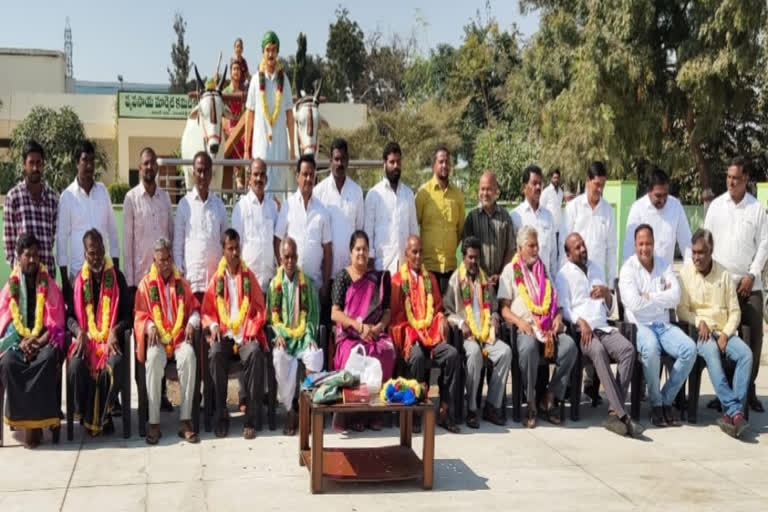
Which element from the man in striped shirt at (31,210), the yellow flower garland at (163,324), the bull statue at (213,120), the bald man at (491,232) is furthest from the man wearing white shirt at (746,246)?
the man in striped shirt at (31,210)

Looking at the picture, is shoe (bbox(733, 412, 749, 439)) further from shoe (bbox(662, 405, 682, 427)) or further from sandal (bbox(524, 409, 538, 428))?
sandal (bbox(524, 409, 538, 428))

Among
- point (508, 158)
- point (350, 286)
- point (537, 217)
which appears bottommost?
point (350, 286)

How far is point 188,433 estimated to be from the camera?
5.83 meters

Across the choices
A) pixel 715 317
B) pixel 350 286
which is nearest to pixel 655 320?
pixel 715 317

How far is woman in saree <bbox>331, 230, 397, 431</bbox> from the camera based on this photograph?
20.2 feet

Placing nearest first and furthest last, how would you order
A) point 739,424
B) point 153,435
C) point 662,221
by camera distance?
point 153,435
point 739,424
point 662,221

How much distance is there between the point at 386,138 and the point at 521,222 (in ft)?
75.2

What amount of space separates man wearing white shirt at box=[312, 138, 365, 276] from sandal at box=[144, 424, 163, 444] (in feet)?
5.84

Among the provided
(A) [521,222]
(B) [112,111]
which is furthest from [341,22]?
(A) [521,222]

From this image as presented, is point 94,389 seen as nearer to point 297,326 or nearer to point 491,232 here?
point 297,326

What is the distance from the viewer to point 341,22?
4534 centimetres

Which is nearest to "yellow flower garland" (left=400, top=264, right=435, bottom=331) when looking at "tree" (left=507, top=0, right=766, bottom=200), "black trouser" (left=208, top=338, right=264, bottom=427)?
"black trouser" (left=208, top=338, right=264, bottom=427)

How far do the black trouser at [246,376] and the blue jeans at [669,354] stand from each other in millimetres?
2802

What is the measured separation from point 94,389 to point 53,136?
27.2 metres
